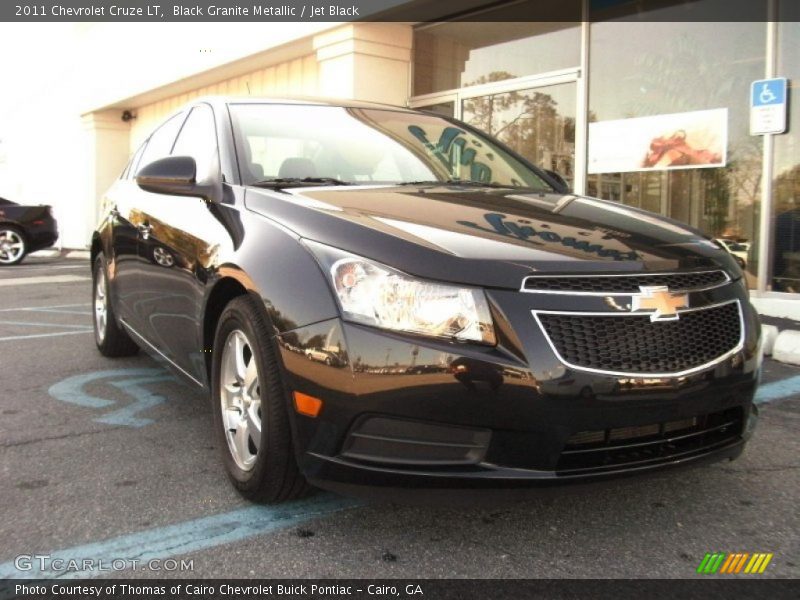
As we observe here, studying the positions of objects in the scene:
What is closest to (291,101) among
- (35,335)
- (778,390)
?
(778,390)

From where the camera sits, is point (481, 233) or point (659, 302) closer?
point (659, 302)

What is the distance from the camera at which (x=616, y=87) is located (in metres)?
7.82

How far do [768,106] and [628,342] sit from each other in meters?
5.28

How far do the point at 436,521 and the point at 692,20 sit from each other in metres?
6.40

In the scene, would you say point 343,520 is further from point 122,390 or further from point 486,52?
point 486,52

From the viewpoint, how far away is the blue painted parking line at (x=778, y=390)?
4117mm

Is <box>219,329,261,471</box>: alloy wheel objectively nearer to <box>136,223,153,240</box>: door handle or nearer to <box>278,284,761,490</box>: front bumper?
<box>278,284,761,490</box>: front bumper

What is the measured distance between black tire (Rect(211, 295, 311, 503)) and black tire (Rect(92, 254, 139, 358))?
2466 mm

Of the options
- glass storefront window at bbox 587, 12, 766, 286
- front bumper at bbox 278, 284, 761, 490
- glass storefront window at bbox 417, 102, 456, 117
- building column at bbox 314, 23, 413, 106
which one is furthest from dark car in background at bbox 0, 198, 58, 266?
front bumper at bbox 278, 284, 761, 490

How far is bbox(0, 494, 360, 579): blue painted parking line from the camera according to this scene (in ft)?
7.30

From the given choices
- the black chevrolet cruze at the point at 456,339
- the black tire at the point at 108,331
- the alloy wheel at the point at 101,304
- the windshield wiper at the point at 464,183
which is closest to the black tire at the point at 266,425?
the black chevrolet cruze at the point at 456,339

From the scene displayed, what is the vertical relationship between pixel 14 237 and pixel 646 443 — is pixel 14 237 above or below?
above

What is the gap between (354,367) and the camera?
6.93ft

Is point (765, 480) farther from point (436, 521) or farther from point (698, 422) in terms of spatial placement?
point (436, 521)
